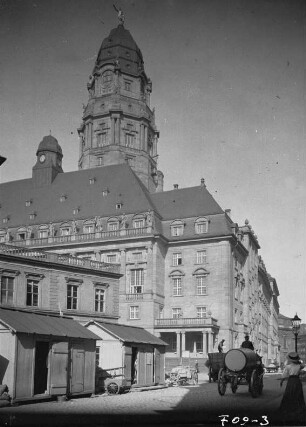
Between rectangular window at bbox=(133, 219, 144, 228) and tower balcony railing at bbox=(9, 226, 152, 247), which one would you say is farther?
rectangular window at bbox=(133, 219, 144, 228)

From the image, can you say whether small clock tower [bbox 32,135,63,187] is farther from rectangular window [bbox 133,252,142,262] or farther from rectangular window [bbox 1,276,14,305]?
rectangular window [bbox 1,276,14,305]

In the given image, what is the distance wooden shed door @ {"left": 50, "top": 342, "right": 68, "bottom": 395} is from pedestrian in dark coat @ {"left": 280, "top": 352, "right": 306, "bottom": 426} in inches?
462

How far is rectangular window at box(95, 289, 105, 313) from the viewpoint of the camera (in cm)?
4191

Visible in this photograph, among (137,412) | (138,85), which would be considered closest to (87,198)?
(138,85)

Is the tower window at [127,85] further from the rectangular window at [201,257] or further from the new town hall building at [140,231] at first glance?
the rectangular window at [201,257]

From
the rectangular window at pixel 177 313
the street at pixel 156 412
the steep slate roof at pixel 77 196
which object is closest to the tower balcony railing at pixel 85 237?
the steep slate roof at pixel 77 196

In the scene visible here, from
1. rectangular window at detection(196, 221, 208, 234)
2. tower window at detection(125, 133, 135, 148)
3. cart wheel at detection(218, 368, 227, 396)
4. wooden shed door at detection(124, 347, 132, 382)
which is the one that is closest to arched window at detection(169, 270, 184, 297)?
rectangular window at detection(196, 221, 208, 234)

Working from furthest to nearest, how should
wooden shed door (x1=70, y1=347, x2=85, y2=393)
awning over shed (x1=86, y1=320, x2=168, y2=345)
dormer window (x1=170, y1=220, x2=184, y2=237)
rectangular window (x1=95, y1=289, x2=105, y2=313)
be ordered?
dormer window (x1=170, y1=220, x2=184, y2=237) → rectangular window (x1=95, y1=289, x2=105, y2=313) → awning over shed (x1=86, y1=320, x2=168, y2=345) → wooden shed door (x1=70, y1=347, x2=85, y2=393)

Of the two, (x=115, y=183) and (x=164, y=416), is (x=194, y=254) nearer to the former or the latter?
(x=115, y=183)

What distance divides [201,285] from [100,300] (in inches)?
814

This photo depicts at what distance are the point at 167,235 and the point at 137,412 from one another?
46.2m

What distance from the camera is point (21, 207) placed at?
71312 mm

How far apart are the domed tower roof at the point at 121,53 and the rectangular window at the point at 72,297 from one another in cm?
4878

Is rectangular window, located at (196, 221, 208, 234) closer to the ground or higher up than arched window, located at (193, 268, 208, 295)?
higher up
